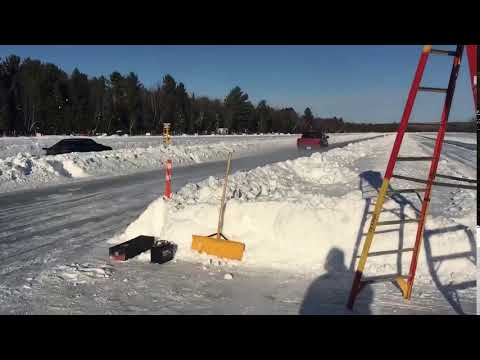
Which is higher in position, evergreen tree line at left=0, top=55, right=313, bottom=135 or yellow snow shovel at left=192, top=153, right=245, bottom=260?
evergreen tree line at left=0, top=55, right=313, bottom=135

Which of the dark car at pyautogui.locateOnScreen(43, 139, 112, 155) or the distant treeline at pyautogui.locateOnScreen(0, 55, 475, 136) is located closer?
the dark car at pyautogui.locateOnScreen(43, 139, 112, 155)

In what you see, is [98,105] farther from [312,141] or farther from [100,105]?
[312,141]

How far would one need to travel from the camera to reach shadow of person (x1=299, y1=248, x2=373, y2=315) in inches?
171

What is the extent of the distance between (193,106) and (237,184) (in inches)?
2737

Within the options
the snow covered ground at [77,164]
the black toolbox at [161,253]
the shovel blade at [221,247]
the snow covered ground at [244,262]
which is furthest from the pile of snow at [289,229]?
the snow covered ground at [77,164]

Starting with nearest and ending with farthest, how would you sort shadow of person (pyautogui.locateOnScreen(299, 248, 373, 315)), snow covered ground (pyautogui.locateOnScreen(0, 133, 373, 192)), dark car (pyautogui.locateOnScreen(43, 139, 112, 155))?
shadow of person (pyautogui.locateOnScreen(299, 248, 373, 315)) < snow covered ground (pyautogui.locateOnScreen(0, 133, 373, 192)) < dark car (pyautogui.locateOnScreen(43, 139, 112, 155))

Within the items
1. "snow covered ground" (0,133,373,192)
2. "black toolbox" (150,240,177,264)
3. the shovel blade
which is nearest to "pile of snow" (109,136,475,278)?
the shovel blade

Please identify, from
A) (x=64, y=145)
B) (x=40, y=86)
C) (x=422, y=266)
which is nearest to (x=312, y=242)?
(x=422, y=266)

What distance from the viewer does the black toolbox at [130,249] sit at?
19.1 ft

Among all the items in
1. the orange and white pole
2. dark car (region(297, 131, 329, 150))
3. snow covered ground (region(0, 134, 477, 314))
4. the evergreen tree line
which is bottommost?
snow covered ground (region(0, 134, 477, 314))

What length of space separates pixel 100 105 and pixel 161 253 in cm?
5962

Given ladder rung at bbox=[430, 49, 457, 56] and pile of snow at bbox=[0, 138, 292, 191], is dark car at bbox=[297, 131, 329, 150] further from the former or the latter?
ladder rung at bbox=[430, 49, 457, 56]

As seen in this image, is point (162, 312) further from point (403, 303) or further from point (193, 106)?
point (193, 106)

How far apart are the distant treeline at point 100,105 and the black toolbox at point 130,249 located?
40257 millimetres
